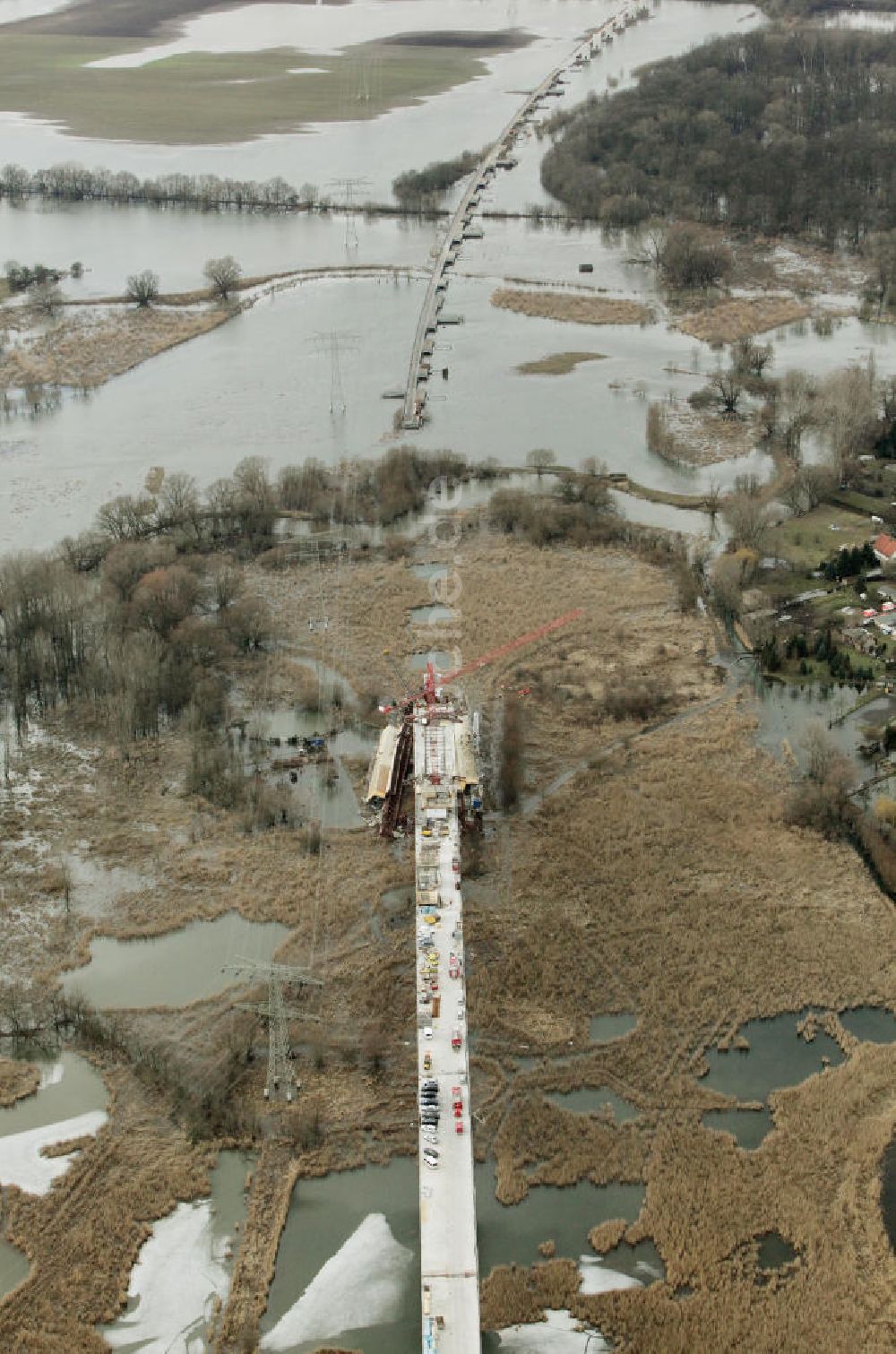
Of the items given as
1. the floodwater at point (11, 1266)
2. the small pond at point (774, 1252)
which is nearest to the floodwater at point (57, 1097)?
the floodwater at point (11, 1266)

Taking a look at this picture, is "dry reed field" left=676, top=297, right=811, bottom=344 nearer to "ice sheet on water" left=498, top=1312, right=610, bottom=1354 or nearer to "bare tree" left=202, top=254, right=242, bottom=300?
"bare tree" left=202, top=254, right=242, bottom=300

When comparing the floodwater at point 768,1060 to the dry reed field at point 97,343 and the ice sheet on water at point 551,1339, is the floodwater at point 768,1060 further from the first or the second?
the dry reed field at point 97,343

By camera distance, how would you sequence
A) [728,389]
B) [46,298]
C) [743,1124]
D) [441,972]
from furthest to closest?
[46,298] < [728,389] < [441,972] < [743,1124]

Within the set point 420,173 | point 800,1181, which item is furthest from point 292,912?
point 420,173

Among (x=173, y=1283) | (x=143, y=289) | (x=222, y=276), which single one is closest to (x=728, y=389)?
(x=222, y=276)

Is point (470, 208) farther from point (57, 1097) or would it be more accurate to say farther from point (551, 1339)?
point (551, 1339)

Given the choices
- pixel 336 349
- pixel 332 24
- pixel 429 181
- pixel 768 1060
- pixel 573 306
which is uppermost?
pixel 332 24
